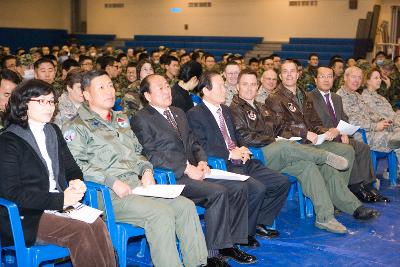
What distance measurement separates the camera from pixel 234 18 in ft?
56.7

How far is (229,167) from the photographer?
12.8ft

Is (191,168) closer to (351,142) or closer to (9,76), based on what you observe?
(9,76)

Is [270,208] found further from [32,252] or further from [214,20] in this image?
[214,20]

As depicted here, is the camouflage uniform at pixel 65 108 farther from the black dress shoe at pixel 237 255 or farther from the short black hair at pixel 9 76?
the black dress shoe at pixel 237 255

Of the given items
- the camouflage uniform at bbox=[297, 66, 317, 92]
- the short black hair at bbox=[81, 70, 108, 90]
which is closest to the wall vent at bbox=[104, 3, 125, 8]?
the camouflage uniform at bbox=[297, 66, 317, 92]

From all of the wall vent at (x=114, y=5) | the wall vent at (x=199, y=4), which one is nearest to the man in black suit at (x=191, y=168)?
the wall vent at (x=199, y=4)

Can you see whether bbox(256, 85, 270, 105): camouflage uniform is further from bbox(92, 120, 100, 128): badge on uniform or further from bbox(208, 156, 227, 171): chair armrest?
bbox(92, 120, 100, 128): badge on uniform

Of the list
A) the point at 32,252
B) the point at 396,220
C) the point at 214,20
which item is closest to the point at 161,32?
the point at 214,20

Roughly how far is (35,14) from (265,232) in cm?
1784

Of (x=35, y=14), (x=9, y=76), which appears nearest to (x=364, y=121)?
(x=9, y=76)

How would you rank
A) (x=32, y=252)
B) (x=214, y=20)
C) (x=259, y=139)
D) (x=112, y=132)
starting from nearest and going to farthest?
(x=32, y=252), (x=112, y=132), (x=259, y=139), (x=214, y=20)

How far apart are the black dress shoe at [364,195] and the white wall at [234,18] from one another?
1073cm

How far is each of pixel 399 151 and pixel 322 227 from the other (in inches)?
77.7

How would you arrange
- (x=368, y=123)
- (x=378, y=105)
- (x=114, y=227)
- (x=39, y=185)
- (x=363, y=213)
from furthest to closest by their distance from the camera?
1. (x=378, y=105)
2. (x=368, y=123)
3. (x=363, y=213)
4. (x=114, y=227)
5. (x=39, y=185)
